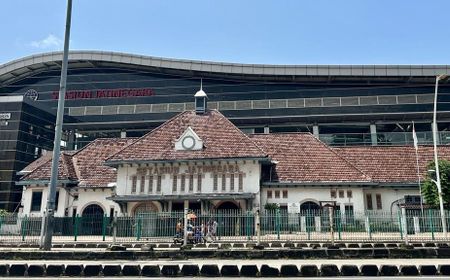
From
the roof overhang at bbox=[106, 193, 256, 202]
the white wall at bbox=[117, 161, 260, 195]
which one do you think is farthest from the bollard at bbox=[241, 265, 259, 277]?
the white wall at bbox=[117, 161, 260, 195]

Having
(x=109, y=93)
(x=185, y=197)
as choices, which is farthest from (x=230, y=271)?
(x=109, y=93)

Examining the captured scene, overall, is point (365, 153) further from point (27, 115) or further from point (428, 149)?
point (27, 115)

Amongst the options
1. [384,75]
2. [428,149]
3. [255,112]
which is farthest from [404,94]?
[255,112]

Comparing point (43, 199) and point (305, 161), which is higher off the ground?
point (305, 161)

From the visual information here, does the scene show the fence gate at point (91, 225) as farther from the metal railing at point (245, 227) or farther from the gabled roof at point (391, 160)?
the gabled roof at point (391, 160)

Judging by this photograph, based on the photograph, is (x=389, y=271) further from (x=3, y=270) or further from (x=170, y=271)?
(x=3, y=270)

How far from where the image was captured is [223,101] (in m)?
53.6

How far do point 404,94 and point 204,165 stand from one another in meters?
32.2

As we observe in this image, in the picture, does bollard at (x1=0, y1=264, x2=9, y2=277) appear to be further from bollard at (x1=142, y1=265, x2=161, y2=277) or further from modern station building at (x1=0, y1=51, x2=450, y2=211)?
modern station building at (x1=0, y1=51, x2=450, y2=211)

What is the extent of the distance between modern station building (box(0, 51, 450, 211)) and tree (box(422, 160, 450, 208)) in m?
14.2

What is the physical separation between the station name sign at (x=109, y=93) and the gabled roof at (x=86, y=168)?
57.5 feet

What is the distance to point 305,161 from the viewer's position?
33188 millimetres

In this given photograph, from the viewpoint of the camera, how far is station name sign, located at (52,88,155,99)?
181 feet

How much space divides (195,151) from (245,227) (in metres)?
8.87
